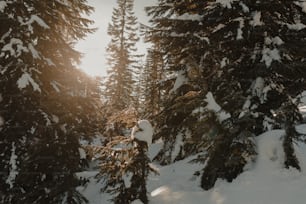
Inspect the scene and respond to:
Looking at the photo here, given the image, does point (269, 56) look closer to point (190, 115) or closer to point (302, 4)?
point (302, 4)

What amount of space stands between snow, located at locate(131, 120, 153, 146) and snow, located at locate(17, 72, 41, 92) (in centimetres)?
294

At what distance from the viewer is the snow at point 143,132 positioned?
10.5 metres

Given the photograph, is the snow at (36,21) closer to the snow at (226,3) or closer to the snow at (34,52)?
the snow at (34,52)

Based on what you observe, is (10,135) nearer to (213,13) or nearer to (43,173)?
(43,173)

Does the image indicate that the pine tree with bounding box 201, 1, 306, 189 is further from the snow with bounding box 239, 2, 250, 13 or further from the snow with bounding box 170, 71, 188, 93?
the snow with bounding box 170, 71, 188, 93

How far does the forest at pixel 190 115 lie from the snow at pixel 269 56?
3 cm

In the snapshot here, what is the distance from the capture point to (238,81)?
10.8 metres

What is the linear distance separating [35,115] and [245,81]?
5.85m

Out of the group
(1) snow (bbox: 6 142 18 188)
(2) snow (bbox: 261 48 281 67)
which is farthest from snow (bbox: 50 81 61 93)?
(2) snow (bbox: 261 48 281 67)

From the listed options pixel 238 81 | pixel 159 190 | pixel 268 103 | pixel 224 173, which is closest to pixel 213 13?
pixel 238 81

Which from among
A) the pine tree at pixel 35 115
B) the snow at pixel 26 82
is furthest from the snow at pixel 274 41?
the snow at pixel 26 82

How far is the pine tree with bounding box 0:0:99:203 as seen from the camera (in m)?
11.3

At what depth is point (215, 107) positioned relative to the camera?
10.5 metres

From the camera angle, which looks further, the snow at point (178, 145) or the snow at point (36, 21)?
the snow at point (178, 145)
